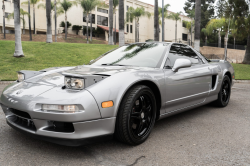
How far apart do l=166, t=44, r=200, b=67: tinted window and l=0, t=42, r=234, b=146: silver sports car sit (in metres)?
0.03

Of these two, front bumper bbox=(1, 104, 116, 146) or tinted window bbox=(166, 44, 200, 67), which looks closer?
front bumper bbox=(1, 104, 116, 146)

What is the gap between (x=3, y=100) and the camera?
2713mm

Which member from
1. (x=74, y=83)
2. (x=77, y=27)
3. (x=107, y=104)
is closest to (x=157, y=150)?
(x=107, y=104)

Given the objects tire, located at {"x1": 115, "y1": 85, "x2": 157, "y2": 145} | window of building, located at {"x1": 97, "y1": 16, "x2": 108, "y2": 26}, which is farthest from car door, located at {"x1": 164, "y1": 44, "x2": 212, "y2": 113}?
window of building, located at {"x1": 97, "y1": 16, "x2": 108, "y2": 26}

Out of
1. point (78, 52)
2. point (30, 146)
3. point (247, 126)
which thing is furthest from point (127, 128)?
point (78, 52)

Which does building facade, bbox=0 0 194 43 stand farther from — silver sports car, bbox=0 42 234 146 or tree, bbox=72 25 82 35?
silver sports car, bbox=0 42 234 146

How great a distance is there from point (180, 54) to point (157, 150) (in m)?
1.87

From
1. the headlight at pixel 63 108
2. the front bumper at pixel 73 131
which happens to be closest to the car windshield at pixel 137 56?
the front bumper at pixel 73 131

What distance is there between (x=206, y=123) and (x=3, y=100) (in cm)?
310

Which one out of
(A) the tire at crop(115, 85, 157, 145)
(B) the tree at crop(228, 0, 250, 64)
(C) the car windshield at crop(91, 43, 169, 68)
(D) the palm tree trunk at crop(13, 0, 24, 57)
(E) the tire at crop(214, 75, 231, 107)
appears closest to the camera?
(A) the tire at crop(115, 85, 157, 145)

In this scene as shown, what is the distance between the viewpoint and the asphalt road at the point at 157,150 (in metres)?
2.31

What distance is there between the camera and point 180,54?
3.81 m

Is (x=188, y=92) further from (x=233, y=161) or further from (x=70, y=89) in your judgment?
(x=70, y=89)

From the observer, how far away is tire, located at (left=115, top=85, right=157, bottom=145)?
248cm
